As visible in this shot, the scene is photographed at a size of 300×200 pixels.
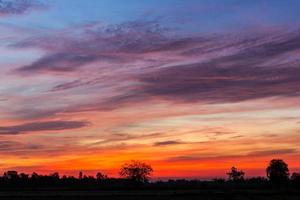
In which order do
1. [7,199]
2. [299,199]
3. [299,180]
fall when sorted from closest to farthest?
[299,199] → [7,199] → [299,180]

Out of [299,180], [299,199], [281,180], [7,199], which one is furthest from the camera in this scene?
[281,180]

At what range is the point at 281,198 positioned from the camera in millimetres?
87000

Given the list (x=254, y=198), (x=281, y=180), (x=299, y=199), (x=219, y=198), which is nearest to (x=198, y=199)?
(x=219, y=198)

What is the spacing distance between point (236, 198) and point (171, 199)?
10710 millimetres

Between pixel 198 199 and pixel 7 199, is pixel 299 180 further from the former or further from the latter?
pixel 7 199

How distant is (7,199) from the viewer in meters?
88.8

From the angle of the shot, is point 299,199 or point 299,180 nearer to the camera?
point 299,199

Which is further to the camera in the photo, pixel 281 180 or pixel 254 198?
pixel 281 180

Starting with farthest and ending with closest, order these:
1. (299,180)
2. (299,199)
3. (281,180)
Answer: (281,180) < (299,180) < (299,199)

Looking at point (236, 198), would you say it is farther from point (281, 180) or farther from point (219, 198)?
point (281, 180)

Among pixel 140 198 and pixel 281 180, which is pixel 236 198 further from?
pixel 281 180

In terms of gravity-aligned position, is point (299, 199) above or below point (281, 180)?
below

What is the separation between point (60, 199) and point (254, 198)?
32.7 meters

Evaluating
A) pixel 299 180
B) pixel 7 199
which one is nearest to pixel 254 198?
pixel 7 199
